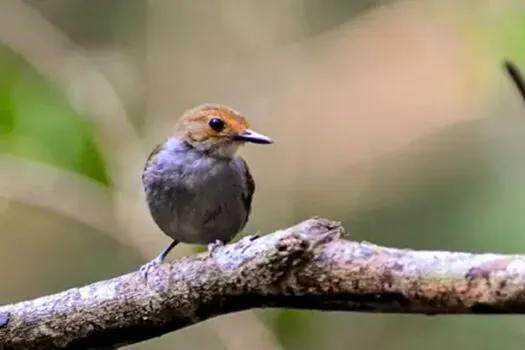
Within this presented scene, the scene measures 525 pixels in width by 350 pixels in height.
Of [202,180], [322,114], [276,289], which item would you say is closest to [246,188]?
[202,180]

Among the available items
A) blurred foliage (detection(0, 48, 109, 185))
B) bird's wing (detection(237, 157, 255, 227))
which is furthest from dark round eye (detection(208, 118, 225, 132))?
blurred foliage (detection(0, 48, 109, 185))

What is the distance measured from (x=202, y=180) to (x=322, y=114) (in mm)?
2234

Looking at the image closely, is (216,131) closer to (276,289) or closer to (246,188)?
(246,188)

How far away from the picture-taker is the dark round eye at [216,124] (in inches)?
83.7

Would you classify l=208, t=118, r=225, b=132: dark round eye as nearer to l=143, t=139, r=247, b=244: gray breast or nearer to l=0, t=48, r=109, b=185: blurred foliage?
l=143, t=139, r=247, b=244: gray breast

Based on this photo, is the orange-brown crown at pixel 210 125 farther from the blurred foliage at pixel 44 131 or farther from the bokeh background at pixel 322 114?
the bokeh background at pixel 322 114

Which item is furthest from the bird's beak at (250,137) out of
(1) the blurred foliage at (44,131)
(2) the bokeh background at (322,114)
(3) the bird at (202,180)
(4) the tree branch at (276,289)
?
(2) the bokeh background at (322,114)

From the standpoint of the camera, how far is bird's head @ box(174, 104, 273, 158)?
213cm

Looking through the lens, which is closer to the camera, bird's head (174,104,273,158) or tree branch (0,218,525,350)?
tree branch (0,218,525,350)

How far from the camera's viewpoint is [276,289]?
1306 millimetres

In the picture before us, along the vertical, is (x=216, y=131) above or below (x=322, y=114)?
below

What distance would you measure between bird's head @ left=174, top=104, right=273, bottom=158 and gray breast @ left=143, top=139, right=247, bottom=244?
4 centimetres

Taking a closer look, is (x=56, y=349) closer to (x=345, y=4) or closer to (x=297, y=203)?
(x=297, y=203)

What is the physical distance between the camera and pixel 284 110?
4.23 m
